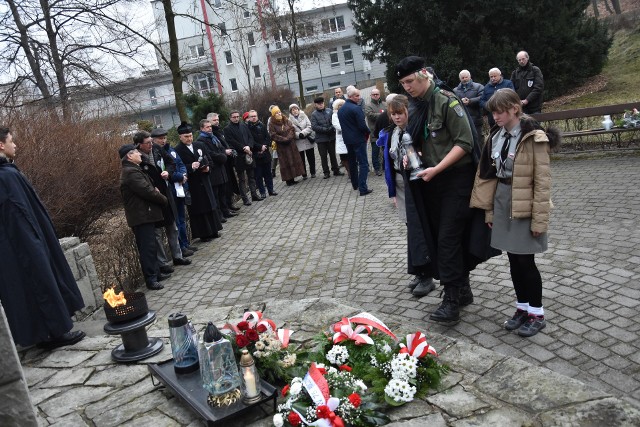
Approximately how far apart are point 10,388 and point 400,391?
6.41 feet

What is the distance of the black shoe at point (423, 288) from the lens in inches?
220

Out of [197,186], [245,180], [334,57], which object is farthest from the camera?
[334,57]

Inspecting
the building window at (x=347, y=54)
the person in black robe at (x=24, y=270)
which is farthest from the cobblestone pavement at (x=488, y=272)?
the building window at (x=347, y=54)

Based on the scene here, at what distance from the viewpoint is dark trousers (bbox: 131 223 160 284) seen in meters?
7.41

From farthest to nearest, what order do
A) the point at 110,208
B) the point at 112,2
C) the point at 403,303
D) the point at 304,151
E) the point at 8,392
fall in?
1. the point at 112,2
2. the point at 304,151
3. the point at 110,208
4. the point at 403,303
5. the point at 8,392

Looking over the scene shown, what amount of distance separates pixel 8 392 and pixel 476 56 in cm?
1754

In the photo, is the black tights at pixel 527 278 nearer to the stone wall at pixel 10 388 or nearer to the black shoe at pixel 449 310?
the black shoe at pixel 449 310

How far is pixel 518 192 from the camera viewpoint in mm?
4156

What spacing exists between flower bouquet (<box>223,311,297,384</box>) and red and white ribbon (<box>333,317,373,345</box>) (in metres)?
0.32

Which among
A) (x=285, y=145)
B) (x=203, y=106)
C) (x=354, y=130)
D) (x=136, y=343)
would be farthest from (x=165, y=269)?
(x=203, y=106)

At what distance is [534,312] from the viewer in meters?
4.47

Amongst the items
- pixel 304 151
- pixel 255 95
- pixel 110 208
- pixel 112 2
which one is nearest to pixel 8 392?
pixel 110 208

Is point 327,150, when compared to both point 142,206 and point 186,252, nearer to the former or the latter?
point 186,252

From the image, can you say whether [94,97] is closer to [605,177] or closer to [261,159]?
[261,159]
